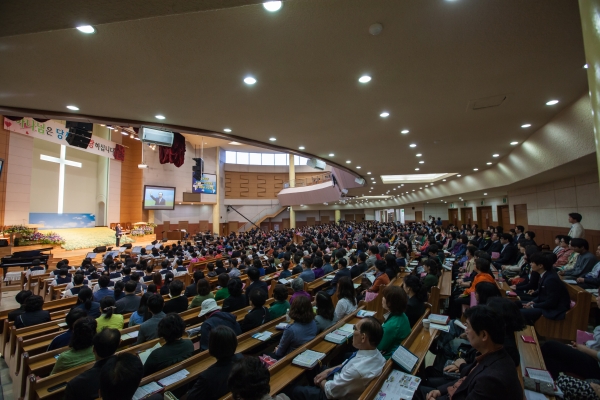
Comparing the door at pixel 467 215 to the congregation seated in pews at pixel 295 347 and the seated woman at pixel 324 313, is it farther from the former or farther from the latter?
the seated woman at pixel 324 313

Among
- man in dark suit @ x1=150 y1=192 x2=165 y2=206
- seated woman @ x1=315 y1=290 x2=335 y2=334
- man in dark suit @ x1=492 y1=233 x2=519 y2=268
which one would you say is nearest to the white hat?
seated woman @ x1=315 y1=290 x2=335 y2=334

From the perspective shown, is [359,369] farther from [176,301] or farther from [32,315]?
[32,315]

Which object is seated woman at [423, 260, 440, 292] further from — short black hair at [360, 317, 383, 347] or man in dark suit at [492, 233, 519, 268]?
man in dark suit at [492, 233, 519, 268]

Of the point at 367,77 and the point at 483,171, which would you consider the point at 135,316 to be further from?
the point at 483,171

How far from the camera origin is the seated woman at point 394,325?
9.18 feet

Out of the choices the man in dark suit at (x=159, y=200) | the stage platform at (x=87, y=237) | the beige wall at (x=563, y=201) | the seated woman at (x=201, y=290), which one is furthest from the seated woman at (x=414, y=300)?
the man in dark suit at (x=159, y=200)

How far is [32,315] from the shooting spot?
4.12 m

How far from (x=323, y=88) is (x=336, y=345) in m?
3.10

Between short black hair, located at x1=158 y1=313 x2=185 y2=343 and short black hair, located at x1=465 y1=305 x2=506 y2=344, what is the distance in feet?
8.04

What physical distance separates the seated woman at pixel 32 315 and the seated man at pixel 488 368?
17.3 ft

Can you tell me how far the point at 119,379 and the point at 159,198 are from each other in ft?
75.6

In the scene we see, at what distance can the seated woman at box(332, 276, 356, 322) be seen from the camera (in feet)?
12.4

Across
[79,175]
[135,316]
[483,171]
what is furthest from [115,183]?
[483,171]

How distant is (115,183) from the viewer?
798 inches
